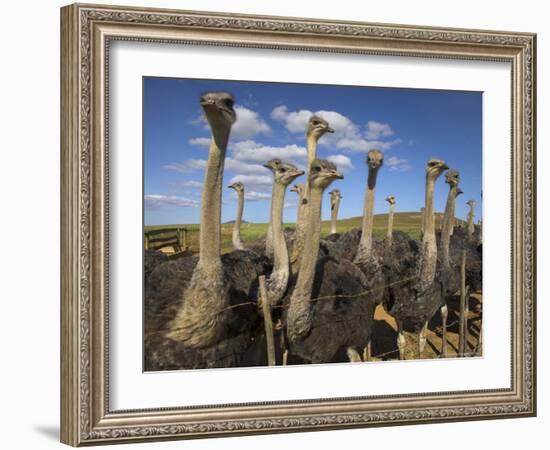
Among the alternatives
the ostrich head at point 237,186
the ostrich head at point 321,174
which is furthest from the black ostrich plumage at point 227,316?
the ostrich head at point 321,174

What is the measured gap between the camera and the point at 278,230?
8188 millimetres

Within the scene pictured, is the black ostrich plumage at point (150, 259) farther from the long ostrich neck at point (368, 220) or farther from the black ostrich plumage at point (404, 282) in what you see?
the black ostrich plumage at point (404, 282)

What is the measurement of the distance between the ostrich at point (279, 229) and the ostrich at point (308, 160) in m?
0.09

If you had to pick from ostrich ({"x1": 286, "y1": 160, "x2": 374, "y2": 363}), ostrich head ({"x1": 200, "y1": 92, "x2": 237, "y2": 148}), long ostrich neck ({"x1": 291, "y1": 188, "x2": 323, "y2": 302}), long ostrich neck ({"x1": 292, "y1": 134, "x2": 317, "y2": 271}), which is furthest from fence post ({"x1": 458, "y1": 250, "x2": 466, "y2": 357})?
ostrich head ({"x1": 200, "y1": 92, "x2": 237, "y2": 148})

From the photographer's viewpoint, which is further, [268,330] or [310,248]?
[310,248]

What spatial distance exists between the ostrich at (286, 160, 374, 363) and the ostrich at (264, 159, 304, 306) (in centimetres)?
13

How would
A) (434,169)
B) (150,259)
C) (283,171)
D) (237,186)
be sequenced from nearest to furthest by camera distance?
(150,259)
(237,186)
(283,171)
(434,169)

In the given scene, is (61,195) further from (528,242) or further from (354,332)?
(528,242)

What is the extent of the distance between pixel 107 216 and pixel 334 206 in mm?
1737

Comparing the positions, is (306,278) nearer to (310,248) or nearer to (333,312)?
(310,248)

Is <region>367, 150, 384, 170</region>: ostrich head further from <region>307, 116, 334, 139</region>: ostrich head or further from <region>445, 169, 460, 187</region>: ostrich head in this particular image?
<region>445, 169, 460, 187</region>: ostrich head

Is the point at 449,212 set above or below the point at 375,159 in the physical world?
below

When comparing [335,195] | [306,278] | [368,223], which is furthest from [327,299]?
[335,195]

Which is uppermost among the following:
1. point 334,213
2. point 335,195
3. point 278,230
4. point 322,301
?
point 335,195
